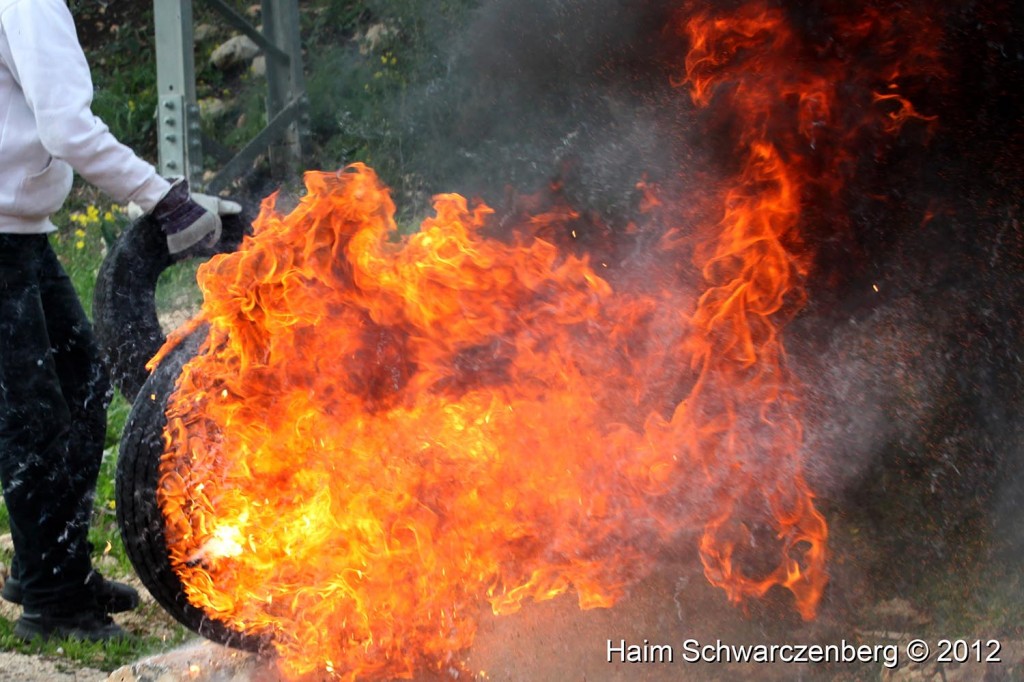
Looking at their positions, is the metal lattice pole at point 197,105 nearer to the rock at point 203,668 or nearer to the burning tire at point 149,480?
the burning tire at point 149,480

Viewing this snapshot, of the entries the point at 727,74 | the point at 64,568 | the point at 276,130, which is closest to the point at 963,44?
the point at 727,74

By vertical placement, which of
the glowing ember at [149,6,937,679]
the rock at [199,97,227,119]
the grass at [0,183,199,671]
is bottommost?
the rock at [199,97,227,119]

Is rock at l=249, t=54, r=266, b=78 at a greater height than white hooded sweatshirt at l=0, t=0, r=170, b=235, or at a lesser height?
lesser

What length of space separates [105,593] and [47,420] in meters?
0.86

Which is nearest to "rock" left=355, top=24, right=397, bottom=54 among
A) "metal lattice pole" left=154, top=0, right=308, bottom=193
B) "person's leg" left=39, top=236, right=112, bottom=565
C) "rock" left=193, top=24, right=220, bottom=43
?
"metal lattice pole" left=154, top=0, right=308, bottom=193

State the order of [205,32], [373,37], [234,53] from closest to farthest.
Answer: [373,37], [234,53], [205,32]

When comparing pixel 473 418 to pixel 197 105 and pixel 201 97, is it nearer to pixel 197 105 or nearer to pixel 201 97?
pixel 197 105

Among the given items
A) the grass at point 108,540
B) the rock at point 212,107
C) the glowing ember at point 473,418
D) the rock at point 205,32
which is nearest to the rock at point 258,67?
the rock at point 212,107

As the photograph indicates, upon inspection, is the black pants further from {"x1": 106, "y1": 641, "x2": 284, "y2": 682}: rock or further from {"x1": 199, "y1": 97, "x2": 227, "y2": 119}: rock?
{"x1": 199, "y1": 97, "x2": 227, "y2": 119}: rock

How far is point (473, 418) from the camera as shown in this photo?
3.62 m

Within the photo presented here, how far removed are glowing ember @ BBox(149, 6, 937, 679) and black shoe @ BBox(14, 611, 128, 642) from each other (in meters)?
1.11

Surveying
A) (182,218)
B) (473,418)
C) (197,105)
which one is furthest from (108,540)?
(197,105)

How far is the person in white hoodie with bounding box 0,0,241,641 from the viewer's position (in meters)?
3.81

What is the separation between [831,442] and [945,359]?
1.68 ft
